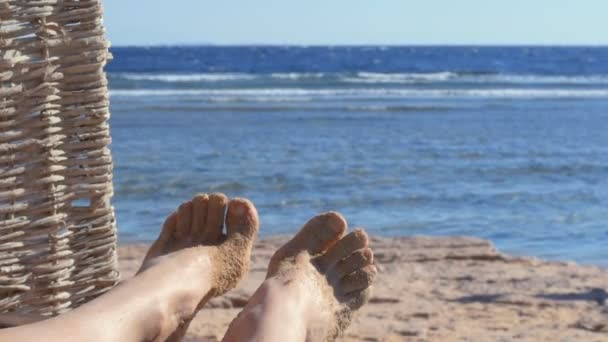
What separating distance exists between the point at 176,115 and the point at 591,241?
8.14m

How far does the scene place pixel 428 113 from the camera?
44.0 feet

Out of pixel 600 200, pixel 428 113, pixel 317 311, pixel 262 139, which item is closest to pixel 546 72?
pixel 428 113

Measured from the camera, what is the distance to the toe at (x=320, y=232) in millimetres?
2791

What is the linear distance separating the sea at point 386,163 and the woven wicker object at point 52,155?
3158 mm

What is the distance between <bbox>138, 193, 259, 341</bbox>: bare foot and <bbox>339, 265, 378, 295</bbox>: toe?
25 cm

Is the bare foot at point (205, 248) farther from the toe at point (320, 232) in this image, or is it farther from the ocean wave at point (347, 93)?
the ocean wave at point (347, 93)

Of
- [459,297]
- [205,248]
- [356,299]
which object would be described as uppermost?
[205,248]

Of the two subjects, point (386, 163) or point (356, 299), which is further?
point (386, 163)

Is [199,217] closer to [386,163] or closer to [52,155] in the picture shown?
[52,155]

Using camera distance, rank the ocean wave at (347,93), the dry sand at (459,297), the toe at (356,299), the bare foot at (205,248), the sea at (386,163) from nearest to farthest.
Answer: the bare foot at (205,248) < the toe at (356,299) < the dry sand at (459,297) < the sea at (386,163) < the ocean wave at (347,93)

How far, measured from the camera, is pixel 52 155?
216cm

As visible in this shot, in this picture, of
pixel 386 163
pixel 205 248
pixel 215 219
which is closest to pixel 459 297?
pixel 215 219

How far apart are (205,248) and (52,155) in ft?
2.14

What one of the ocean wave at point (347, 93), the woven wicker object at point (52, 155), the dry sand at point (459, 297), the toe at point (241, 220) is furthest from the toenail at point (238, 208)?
the ocean wave at point (347, 93)
